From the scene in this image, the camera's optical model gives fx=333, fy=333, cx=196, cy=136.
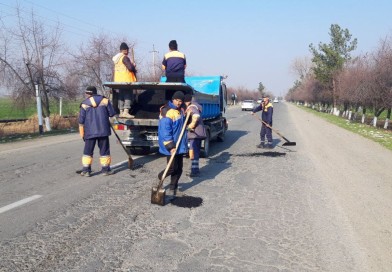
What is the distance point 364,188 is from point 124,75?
5.94 m

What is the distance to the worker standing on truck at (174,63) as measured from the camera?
28.2ft

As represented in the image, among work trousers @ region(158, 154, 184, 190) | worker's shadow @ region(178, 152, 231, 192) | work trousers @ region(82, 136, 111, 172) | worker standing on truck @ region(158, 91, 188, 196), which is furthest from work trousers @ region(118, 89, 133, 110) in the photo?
work trousers @ region(158, 154, 184, 190)

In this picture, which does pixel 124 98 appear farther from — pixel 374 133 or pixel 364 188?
pixel 374 133

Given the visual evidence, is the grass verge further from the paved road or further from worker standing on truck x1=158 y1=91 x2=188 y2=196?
worker standing on truck x1=158 y1=91 x2=188 y2=196

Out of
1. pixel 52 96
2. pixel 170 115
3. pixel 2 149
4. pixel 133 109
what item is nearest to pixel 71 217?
pixel 170 115

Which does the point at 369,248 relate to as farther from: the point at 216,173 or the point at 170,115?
the point at 216,173

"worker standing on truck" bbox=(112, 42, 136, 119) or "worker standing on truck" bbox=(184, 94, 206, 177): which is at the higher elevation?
"worker standing on truck" bbox=(112, 42, 136, 119)

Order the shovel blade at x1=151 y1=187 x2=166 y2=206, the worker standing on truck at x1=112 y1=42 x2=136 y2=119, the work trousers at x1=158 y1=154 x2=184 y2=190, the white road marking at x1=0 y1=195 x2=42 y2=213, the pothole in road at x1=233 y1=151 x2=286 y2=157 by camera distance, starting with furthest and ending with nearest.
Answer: the pothole in road at x1=233 y1=151 x2=286 y2=157 → the worker standing on truck at x1=112 y1=42 x2=136 y2=119 → the work trousers at x1=158 y1=154 x2=184 y2=190 → the shovel blade at x1=151 y1=187 x2=166 y2=206 → the white road marking at x1=0 y1=195 x2=42 y2=213

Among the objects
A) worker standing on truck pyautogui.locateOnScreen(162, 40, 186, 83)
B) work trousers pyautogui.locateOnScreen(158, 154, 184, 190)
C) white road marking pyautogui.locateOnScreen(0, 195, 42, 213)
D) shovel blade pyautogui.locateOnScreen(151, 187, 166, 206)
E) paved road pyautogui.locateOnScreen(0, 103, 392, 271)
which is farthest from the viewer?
worker standing on truck pyautogui.locateOnScreen(162, 40, 186, 83)

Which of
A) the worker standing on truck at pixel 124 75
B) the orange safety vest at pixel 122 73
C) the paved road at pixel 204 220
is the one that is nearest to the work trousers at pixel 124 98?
the worker standing on truck at pixel 124 75

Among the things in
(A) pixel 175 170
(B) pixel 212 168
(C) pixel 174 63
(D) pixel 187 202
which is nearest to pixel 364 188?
(B) pixel 212 168

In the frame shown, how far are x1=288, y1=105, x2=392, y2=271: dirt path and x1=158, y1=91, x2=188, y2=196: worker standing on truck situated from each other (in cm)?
262

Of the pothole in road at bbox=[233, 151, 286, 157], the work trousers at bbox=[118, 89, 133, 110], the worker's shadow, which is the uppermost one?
the work trousers at bbox=[118, 89, 133, 110]

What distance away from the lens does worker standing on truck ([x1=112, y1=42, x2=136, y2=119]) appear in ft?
26.9
